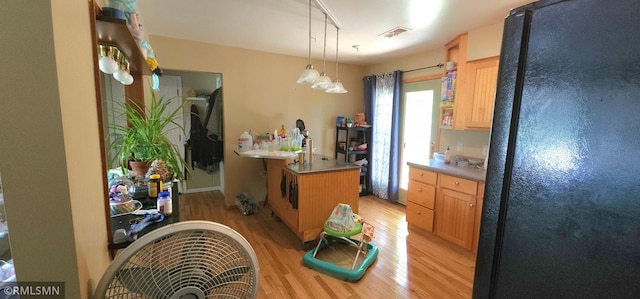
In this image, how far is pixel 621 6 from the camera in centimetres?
48

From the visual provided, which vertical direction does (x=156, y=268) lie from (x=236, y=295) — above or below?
above

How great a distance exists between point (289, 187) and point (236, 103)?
1600 millimetres

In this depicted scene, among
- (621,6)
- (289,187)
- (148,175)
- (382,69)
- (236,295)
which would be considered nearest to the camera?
(621,6)

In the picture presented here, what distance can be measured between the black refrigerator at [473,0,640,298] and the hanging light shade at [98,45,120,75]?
5.56 ft

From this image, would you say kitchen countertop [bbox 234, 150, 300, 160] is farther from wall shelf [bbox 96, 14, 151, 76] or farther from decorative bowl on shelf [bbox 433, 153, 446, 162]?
decorative bowl on shelf [bbox 433, 153, 446, 162]

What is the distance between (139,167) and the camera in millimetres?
1591

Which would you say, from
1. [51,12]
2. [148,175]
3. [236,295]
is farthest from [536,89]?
[148,175]

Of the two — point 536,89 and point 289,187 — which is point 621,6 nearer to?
point 536,89

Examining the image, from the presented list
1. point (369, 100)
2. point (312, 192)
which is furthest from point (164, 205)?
point (369, 100)

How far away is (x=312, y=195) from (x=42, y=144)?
2.07 m

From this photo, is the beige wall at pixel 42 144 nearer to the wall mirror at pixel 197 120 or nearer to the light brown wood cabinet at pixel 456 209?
the light brown wood cabinet at pixel 456 209

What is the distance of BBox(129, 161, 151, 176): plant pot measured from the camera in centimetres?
158

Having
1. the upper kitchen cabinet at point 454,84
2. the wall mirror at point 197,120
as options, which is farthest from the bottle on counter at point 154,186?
the upper kitchen cabinet at point 454,84

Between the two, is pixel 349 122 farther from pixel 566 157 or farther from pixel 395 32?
pixel 566 157
